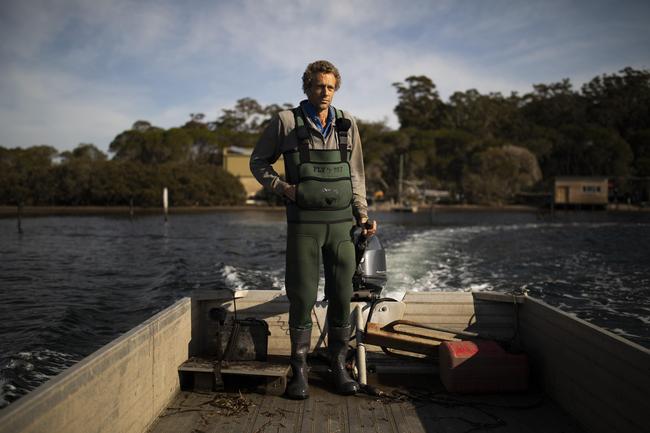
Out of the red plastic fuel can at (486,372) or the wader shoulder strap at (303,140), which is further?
the red plastic fuel can at (486,372)

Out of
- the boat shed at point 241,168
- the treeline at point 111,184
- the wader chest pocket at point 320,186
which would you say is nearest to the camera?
the wader chest pocket at point 320,186

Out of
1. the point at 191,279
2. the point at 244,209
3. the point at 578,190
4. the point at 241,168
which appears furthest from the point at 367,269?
the point at 241,168

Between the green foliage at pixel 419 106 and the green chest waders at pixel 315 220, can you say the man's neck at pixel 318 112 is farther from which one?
the green foliage at pixel 419 106

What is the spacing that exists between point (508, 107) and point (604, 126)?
1867 cm

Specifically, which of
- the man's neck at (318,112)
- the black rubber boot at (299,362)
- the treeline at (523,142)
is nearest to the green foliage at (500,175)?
the treeline at (523,142)

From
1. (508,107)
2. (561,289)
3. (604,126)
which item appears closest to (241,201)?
(508,107)

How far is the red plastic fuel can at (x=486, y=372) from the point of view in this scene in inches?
154

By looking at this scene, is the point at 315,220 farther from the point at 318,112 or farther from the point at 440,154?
the point at 440,154

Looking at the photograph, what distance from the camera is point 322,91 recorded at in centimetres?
373

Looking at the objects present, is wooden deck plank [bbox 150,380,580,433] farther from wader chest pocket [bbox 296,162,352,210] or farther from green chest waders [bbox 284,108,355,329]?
wader chest pocket [bbox 296,162,352,210]

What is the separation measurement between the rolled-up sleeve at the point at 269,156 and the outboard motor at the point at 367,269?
665mm

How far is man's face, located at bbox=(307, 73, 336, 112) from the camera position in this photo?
3.72 metres

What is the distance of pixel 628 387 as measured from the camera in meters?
2.83

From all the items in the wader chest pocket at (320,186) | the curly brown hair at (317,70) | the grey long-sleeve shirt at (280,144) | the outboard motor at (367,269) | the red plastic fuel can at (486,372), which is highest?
the curly brown hair at (317,70)
